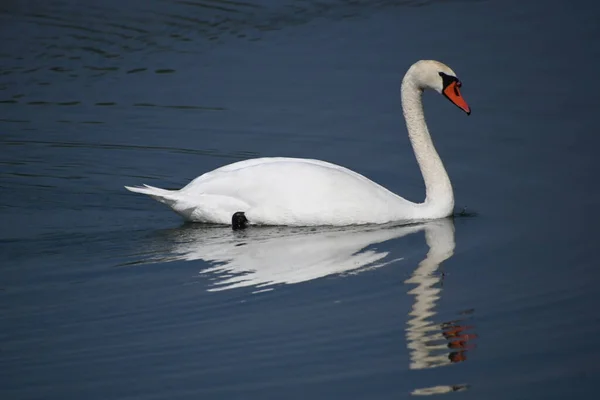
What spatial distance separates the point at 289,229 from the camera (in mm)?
9969

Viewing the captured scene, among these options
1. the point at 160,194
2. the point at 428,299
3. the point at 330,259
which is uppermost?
the point at 160,194

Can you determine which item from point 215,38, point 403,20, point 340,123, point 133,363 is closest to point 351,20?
point 403,20

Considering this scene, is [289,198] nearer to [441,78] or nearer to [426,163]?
[426,163]

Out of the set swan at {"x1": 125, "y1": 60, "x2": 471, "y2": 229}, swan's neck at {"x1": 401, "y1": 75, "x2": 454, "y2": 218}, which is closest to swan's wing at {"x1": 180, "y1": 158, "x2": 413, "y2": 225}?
swan at {"x1": 125, "y1": 60, "x2": 471, "y2": 229}

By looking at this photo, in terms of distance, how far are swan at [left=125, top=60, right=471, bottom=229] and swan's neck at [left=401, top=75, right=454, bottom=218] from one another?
0.04 feet

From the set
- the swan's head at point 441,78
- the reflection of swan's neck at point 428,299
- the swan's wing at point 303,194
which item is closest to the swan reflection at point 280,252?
the swan's wing at point 303,194

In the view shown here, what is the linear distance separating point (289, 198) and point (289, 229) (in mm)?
256

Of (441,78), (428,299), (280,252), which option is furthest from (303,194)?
(428,299)

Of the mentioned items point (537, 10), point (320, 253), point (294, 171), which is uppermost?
point (537, 10)

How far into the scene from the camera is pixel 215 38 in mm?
17359

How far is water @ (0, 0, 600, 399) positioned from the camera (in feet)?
22.6

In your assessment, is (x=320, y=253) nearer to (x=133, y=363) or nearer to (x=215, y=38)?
(x=133, y=363)

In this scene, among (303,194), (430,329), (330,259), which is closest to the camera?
(430,329)

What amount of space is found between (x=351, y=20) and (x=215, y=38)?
6.62 feet
